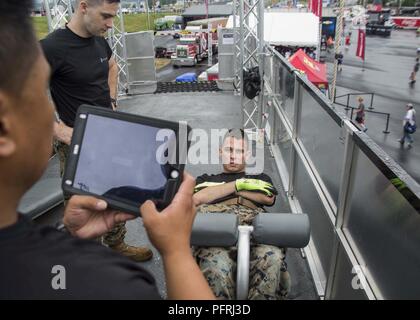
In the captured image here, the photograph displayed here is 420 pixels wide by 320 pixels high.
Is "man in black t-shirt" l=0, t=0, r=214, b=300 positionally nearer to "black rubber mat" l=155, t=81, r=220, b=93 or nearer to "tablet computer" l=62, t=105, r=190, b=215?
"tablet computer" l=62, t=105, r=190, b=215

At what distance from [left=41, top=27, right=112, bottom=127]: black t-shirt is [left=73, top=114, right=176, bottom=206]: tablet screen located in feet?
5.32

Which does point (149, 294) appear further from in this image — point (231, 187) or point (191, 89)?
point (191, 89)

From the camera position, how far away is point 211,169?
5586 mm

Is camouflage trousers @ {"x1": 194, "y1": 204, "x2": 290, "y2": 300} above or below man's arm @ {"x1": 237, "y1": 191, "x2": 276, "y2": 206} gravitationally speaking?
below

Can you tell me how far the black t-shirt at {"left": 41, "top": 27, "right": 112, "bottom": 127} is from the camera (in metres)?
2.89

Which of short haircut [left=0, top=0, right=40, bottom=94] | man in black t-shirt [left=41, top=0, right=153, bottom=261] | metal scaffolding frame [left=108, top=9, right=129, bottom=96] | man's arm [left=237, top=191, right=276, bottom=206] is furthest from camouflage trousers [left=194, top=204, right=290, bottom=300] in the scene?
metal scaffolding frame [left=108, top=9, right=129, bottom=96]

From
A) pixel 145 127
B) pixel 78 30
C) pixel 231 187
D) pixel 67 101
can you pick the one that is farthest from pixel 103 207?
pixel 78 30

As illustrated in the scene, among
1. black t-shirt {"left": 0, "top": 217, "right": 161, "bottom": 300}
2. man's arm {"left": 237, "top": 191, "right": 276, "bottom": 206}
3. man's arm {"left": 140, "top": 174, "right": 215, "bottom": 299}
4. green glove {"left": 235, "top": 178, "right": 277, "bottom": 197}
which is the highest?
black t-shirt {"left": 0, "top": 217, "right": 161, "bottom": 300}

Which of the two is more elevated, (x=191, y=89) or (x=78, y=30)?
(x=78, y=30)

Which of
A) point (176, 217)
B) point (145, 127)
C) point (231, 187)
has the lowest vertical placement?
point (231, 187)

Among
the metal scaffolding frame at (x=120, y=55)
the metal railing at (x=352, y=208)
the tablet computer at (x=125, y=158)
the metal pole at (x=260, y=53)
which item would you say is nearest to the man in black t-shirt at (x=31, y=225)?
the tablet computer at (x=125, y=158)

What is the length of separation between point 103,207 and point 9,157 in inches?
27.9

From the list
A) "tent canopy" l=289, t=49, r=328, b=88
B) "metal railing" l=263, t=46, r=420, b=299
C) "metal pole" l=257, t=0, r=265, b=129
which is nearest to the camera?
"metal railing" l=263, t=46, r=420, b=299

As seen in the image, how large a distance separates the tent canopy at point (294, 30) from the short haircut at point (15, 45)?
18055 millimetres
